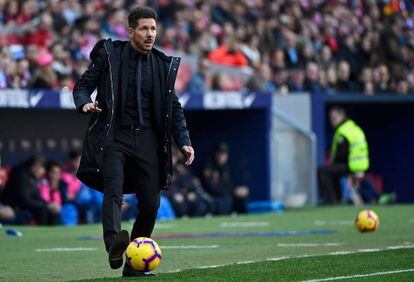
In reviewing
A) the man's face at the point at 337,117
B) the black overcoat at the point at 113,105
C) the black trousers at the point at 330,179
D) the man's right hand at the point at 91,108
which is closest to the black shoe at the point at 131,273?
the black overcoat at the point at 113,105

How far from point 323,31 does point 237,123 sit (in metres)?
4.89

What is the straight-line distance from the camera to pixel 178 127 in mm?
8492

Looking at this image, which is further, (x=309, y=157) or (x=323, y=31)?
(x=323, y=31)

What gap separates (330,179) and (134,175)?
13.8 meters

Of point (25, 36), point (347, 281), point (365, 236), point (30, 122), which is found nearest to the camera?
point (347, 281)

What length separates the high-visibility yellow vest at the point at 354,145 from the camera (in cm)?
2142

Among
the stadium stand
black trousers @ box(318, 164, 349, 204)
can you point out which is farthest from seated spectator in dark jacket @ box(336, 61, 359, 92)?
black trousers @ box(318, 164, 349, 204)

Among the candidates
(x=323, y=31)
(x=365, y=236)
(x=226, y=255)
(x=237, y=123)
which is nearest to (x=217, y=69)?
(x=237, y=123)

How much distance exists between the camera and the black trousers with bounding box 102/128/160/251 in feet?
26.5

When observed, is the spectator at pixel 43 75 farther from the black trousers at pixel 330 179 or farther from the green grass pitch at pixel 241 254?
the black trousers at pixel 330 179

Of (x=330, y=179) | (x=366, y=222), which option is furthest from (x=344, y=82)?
(x=366, y=222)

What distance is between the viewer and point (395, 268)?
859 centimetres

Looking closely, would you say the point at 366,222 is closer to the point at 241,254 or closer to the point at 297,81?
the point at 241,254

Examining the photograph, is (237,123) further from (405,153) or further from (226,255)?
(226,255)
